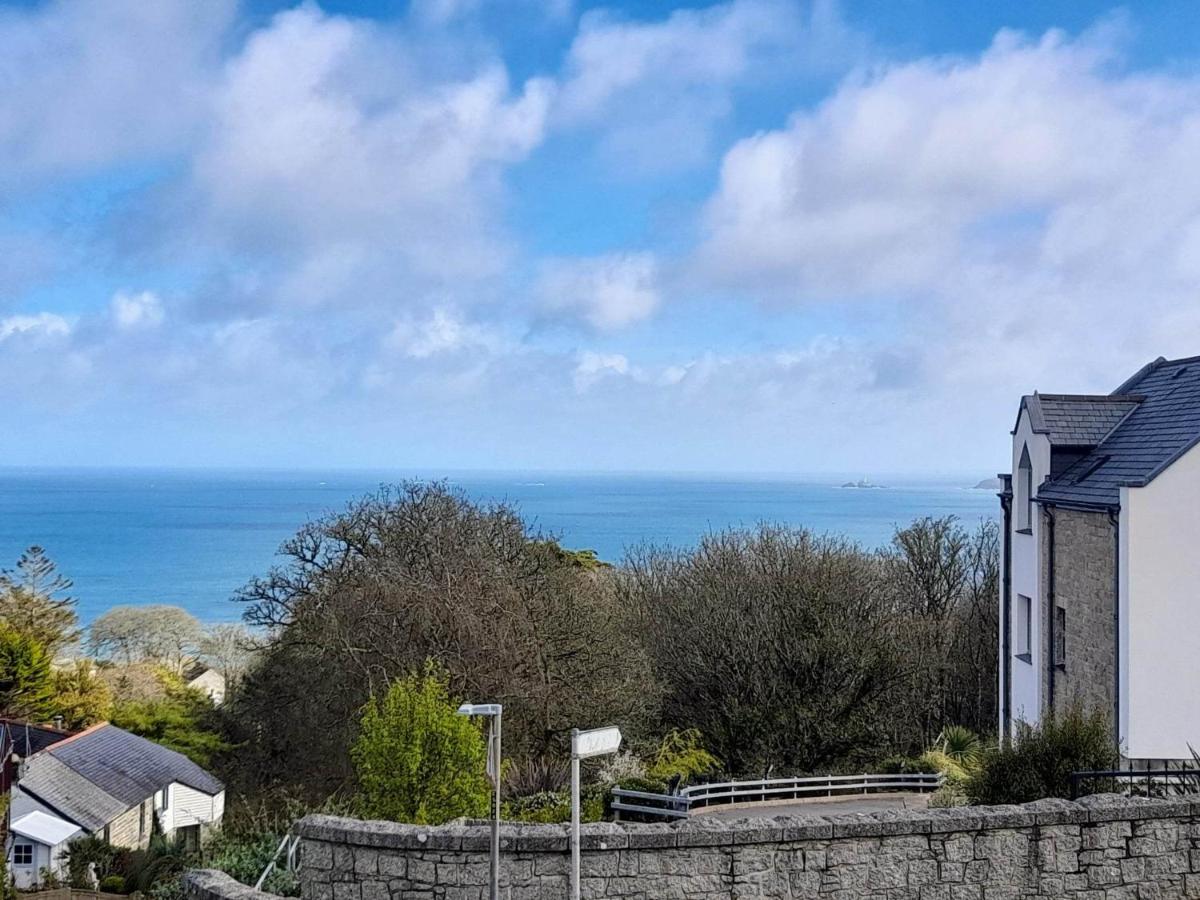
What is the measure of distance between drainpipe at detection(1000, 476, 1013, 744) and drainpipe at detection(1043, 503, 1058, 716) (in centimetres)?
217

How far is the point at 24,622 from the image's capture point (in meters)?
39.2

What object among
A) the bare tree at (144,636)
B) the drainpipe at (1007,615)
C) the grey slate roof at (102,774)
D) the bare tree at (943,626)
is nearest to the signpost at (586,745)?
the drainpipe at (1007,615)

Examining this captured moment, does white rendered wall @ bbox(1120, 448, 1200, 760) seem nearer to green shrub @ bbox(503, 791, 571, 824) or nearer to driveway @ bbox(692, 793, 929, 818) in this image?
driveway @ bbox(692, 793, 929, 818)

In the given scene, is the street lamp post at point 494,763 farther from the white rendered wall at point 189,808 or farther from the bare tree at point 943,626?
the white rendered wall at point 189,808

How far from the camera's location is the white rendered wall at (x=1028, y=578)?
1816cm

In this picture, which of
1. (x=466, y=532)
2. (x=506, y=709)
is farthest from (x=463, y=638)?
(x=466, y=532)

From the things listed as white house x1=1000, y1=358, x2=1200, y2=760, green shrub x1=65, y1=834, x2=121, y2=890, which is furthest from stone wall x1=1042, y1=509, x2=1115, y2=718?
green shrub x1=65, y1=834, x2=121, y2=890

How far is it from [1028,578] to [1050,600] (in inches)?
41.1

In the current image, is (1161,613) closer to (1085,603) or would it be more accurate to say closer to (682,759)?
(1085,603)

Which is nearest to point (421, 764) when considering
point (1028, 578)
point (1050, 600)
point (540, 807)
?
point (540, 807)

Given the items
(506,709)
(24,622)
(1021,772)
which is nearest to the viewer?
(1021,772)

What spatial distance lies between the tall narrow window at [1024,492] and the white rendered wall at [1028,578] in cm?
5

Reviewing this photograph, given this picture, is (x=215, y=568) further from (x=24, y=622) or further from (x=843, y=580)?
(x=843, y=580)

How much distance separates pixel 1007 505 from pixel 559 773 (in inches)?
380
